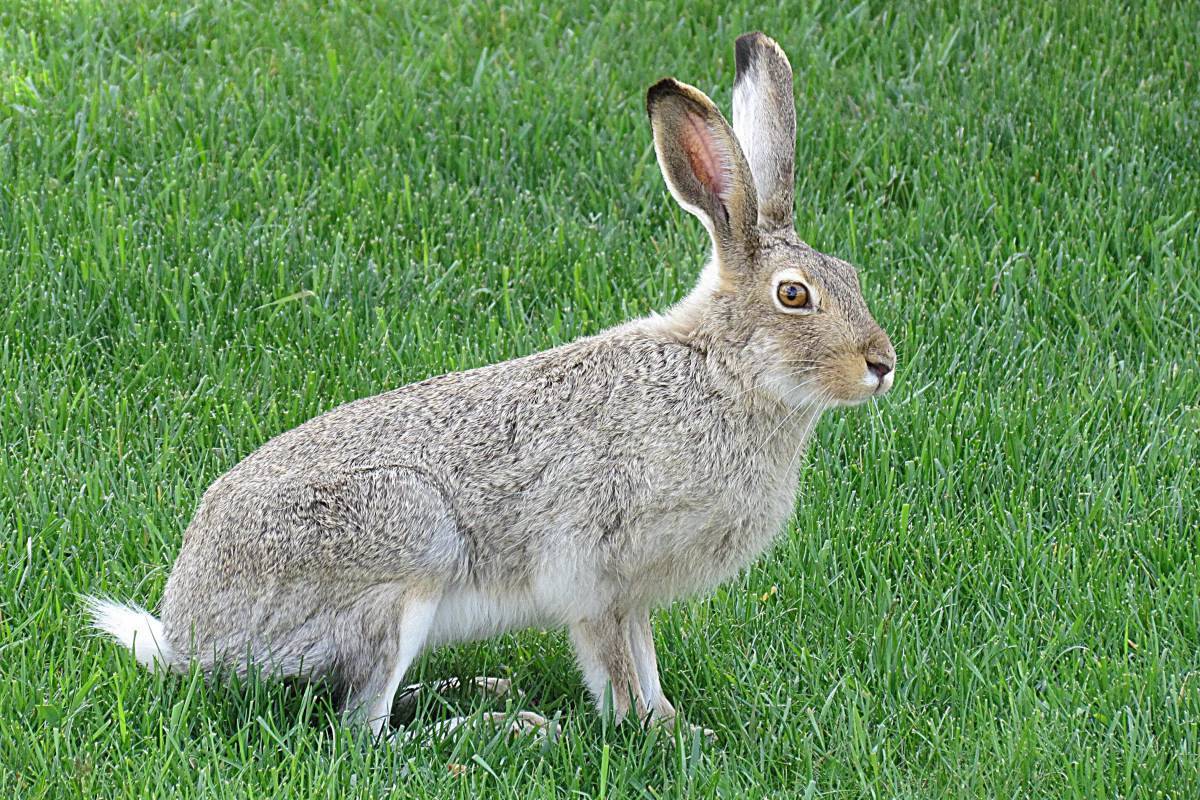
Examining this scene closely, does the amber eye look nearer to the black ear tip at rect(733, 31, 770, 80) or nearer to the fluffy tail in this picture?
the black ear tip at rect(733, 31, 770, 80)

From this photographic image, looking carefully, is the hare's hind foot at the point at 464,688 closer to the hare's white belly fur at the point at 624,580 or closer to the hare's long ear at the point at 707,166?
the hare's white belly fur at the point at 624,580

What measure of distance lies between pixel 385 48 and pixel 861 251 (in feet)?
8.14

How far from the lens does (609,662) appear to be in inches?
175

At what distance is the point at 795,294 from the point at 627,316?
5.84ft

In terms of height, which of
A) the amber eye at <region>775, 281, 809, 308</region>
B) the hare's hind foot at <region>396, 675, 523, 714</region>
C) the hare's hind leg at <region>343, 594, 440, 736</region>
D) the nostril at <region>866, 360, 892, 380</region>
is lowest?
the hare's hind foot at <region>396, 675, 523, 714</region>

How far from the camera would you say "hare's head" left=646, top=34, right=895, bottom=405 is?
4359mm

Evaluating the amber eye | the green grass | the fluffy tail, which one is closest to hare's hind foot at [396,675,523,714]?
the green grass

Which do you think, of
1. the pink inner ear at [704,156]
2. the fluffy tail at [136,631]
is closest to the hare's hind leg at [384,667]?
the fluffy tail at [136,631]

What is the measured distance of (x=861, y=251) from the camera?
21.7ft

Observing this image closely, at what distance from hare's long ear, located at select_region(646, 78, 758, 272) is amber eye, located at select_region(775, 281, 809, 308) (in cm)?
16

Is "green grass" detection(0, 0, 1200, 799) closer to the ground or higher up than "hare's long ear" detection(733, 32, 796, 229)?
closer to the ground

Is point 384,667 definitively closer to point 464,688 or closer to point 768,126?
point 464,688

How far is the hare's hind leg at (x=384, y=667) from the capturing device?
421cm

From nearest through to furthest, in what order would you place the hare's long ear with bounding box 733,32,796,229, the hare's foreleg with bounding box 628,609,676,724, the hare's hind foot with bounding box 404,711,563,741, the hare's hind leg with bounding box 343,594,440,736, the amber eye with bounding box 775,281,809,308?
1. the hare's hind leg with bounding box 343,594,440,736
2. the hare's hind foot with bounding box 404,711,563,741
3. the amber eye with bounding box 775,281,809,308
4. the hare's foreleg with bounding box 628,609,676,724
5. the hare's long ear with bounding box 733,32,796,229
